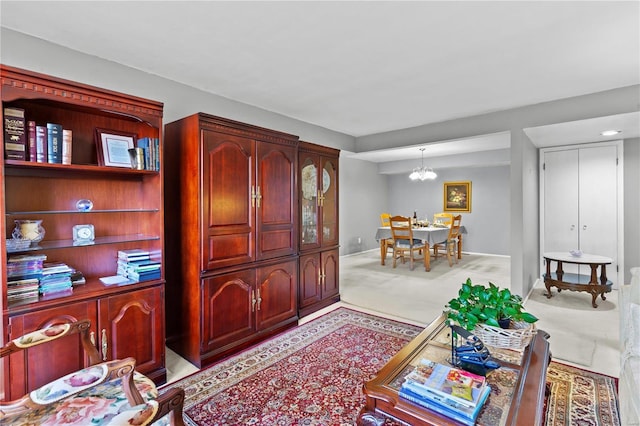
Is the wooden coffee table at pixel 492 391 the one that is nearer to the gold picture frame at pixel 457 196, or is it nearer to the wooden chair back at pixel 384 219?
the wooden chair back at pixel 384 219

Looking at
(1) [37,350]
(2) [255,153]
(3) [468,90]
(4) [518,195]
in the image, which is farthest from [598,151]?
(1) [37,350]

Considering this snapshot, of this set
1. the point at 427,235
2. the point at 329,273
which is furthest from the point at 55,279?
the point at 427,235

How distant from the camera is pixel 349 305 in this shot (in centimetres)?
386

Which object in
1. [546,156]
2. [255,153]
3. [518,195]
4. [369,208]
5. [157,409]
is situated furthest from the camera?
[369,208]

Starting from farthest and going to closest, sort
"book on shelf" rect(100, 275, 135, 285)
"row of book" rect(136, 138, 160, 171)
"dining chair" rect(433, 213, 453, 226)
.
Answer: "dining chair" rect(433, 213, 453, 226) < "row of book" rect(136, 138, 160, 171) < "book on shelf" rect(100, 275, 135, 285)

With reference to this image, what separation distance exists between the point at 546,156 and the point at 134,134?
5597 millimetres

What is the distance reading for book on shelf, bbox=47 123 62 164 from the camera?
73.6 inches

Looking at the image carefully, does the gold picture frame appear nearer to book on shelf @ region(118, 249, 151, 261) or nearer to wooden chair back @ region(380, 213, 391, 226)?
wooden chair back @ region(380, 213, 391, 226)

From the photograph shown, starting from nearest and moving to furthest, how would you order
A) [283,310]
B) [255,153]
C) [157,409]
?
[157,409] < [255,153] < [283,310]

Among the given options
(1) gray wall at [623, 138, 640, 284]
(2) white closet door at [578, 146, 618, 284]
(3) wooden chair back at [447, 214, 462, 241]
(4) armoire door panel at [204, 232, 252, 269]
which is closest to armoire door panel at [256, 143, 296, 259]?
(4) armoire door panel at [204, 232, 252, 269]

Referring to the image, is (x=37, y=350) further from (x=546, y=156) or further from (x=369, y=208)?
(x=369, y=208)

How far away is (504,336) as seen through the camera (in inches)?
59.4

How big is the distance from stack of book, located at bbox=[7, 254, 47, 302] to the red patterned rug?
3.07 metres

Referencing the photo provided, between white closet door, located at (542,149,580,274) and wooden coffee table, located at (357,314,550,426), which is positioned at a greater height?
white closet door, located at (542,149,580,274)
